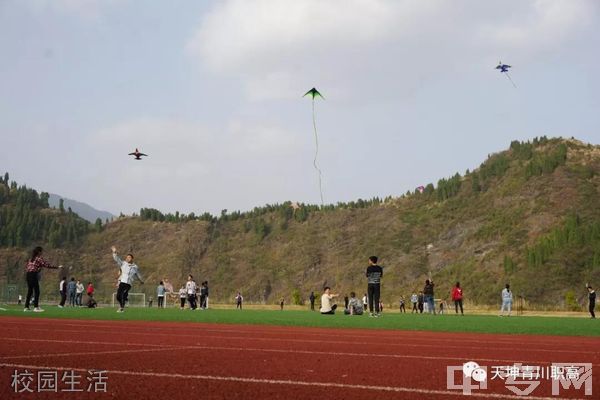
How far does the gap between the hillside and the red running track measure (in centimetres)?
4439

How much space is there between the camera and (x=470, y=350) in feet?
31.7

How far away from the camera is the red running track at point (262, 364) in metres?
5.30

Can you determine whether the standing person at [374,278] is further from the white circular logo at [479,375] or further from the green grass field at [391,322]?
the white circular logo at [479,375]

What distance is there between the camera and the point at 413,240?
76125 mm

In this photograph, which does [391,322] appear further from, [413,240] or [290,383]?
[413,240]

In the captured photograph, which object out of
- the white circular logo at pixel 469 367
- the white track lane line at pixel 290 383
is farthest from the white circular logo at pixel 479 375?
the white track lane line at pixel 290 383

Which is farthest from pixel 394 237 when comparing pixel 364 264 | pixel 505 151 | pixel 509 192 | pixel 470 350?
pixel 470 350

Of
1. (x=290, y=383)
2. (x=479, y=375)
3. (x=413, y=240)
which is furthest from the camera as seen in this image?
(x=413, y=240)

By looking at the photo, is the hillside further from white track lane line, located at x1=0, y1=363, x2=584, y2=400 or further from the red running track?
white track lane line, located at x1=0, y1=363, x2=584, y2=400

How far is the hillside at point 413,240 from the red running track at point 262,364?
1748 inches

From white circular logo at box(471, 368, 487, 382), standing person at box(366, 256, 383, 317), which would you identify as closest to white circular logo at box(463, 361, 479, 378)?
white circular logo at box(471, 368, 487, 382)

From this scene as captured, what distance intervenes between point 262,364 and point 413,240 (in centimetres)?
7012

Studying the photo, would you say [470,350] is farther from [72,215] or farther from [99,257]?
[72,215]

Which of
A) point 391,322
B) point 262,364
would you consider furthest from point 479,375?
point 391,322
